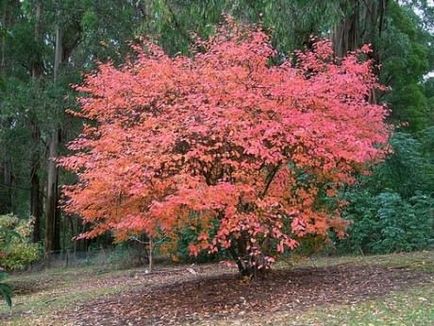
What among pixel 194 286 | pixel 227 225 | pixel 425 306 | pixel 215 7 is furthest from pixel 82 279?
pixel 425 306

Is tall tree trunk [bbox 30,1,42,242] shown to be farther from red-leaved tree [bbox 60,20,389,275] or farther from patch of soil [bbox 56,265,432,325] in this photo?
red-leaved tree [bbox 60,20,389,275]

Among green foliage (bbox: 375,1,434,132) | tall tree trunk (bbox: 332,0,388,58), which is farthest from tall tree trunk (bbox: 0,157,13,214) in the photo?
green foliage (bbox: 375,1,434,132)

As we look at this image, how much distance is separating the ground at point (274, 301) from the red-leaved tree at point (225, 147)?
61cm

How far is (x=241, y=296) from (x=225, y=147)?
2.00 m

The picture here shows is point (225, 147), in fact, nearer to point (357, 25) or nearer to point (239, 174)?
point (239, 174)

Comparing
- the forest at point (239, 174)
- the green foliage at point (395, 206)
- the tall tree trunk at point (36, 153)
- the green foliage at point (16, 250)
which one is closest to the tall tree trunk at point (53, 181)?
the tall tree trunk at point (36, 153)

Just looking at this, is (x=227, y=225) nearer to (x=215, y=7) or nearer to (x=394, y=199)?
(x=215, y=7)

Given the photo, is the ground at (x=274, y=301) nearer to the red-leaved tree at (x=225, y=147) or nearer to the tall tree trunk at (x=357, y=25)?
the red-leaved tree at (x=225, y=147)

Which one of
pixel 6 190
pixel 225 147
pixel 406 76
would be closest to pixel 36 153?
pixel 6 190

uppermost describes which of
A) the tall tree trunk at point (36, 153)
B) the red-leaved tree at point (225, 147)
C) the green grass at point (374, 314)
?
the tall tree trunk at point (36, 153)

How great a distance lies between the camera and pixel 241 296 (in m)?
7.38

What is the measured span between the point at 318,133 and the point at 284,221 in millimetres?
1284

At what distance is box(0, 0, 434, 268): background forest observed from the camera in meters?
11.7

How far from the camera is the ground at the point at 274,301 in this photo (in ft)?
20.1
